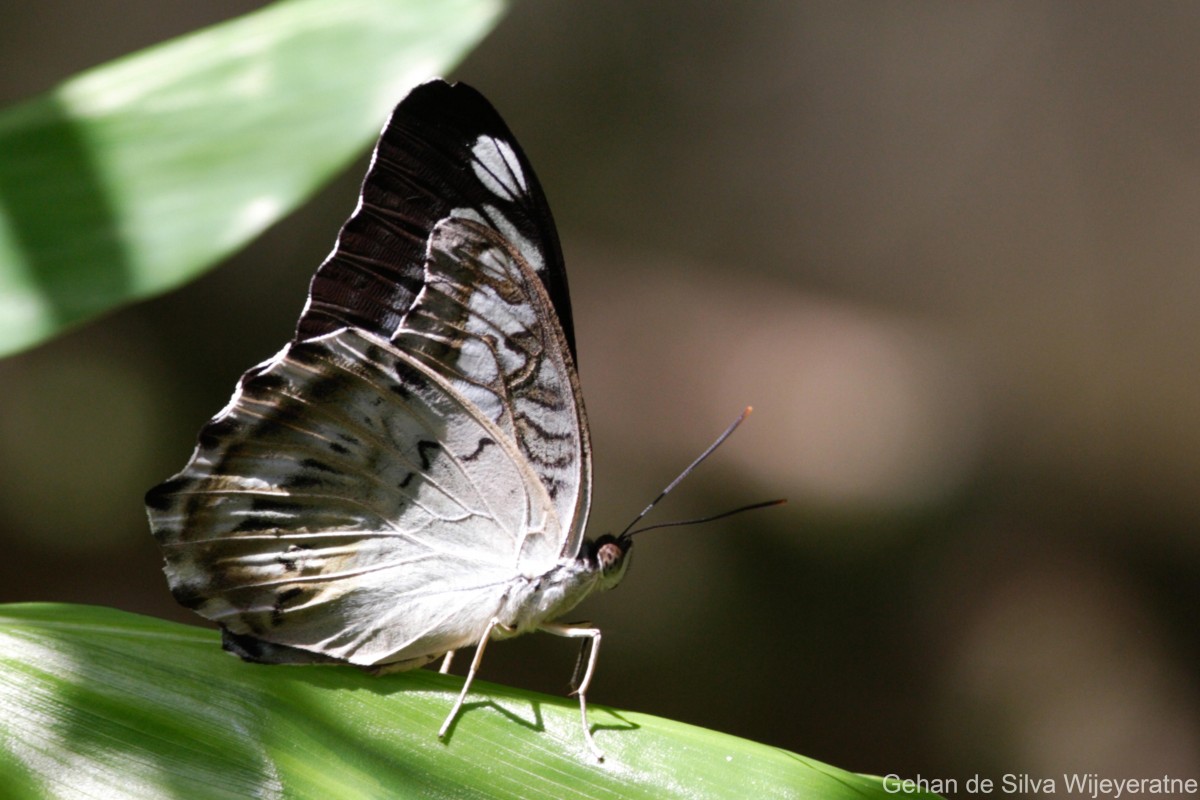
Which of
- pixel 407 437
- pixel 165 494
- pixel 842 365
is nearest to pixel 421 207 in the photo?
pixel 407 437

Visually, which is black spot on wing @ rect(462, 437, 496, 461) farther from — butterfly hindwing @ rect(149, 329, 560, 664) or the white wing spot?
the white wing spot

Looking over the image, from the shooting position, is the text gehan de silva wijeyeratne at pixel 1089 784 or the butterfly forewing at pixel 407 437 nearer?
the butterfly forewing at pixel 407 437

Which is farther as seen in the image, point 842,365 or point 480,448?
point 842,365

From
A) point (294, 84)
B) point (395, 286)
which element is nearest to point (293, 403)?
point (395, 286)

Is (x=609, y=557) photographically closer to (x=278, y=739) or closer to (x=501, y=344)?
(x=501, y=344)

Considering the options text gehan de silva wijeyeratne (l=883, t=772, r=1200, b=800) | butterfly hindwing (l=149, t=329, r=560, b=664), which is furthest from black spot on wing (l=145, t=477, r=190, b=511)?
text gehan de silva wijeyeratne (l=883, t=772, r=1200, b=800)

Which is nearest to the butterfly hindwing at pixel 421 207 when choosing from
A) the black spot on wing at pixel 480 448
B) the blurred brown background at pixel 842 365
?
the black spot on wing at pixel 480 448

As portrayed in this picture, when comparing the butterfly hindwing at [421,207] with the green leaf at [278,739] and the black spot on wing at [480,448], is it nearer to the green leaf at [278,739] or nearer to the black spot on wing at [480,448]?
the black spot on wing at [480,448]
